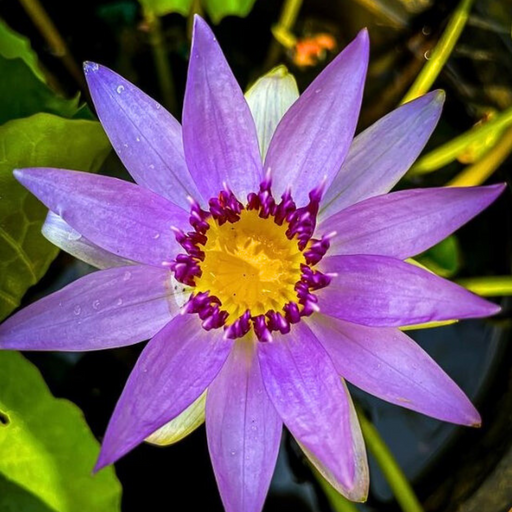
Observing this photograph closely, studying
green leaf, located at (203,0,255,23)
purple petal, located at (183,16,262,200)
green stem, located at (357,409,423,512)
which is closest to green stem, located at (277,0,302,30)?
green leaf, located at (203,0,255,23)

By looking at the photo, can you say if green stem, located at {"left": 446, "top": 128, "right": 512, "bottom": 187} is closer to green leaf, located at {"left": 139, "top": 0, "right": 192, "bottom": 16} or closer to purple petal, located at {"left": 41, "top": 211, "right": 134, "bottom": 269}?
green leaf, located at {"left": 139, "top": 0, "right": 192, "bottom": 16}

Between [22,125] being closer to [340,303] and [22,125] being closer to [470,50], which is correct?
[340,303]

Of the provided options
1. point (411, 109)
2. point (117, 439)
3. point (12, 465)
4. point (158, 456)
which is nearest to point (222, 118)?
point (411, 109)

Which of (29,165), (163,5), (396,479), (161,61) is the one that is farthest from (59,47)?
(396,479)

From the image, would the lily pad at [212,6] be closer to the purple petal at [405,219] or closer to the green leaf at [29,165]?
the green leaf at [29,165]

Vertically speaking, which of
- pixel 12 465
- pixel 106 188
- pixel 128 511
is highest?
pixel 106 188

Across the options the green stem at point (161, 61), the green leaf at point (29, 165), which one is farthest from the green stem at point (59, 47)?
the green leaf at point (29, 165)

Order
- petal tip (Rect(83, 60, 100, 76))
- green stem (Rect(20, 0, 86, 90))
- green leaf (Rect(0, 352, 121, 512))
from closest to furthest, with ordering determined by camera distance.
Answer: petal tip (Rect(83, 60, 100, 76)) < green leaf (Rect(0, 352, 121, 512)) < green stem (Rect(20, 0, 86, 90))
